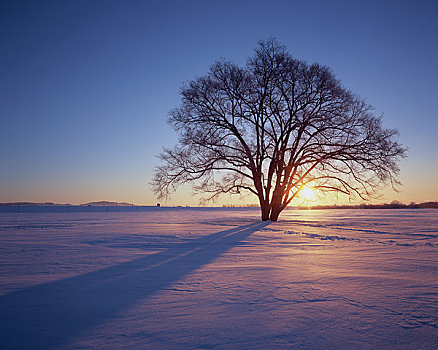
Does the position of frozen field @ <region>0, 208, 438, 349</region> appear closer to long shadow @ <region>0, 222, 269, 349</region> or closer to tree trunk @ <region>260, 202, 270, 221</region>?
long shadow @ <region>0, 222, 269, 349</region>

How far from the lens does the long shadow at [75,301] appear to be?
2.71 m

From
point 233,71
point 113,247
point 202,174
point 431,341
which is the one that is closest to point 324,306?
point 431,341

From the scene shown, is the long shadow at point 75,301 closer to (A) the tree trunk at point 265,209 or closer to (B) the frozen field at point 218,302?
(B) the frozen field at point 218,302

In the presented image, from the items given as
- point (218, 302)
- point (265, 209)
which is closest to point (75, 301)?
point (218, 302)

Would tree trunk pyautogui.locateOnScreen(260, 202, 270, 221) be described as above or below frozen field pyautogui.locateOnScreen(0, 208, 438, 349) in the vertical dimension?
above

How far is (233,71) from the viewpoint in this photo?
19.0 meters

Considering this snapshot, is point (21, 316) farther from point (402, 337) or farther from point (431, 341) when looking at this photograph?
point (431, 341)

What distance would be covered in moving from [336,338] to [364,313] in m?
0.79

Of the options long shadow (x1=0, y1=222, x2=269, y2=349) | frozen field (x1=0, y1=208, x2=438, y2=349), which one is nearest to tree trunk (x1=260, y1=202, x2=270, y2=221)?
frozen field (x1=0, y1=208, x2=438, y2=349)

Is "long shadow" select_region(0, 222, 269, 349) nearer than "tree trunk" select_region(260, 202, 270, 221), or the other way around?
"long shadow" select_region(0, 222, 269, 349)

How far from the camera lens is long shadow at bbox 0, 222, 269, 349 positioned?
271 centimetres

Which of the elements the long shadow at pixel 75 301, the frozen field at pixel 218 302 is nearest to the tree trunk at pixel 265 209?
the frozen field at pixel 218 302

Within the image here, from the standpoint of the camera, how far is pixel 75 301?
143 inches

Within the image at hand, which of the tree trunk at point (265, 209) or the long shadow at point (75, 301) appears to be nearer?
the long shadow at point (75, 301)
